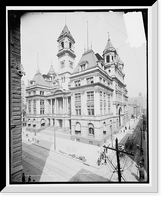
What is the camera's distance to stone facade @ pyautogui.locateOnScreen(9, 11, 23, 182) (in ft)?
13.8

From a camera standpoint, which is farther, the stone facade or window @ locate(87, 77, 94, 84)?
window @ locate(87, 77, 94, 84)

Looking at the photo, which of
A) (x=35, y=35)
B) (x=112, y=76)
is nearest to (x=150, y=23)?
(x=112, y=76)

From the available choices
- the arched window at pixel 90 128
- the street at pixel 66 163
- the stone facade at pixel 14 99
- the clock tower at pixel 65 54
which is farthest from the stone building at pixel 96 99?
the stone facade at pixel 14 99

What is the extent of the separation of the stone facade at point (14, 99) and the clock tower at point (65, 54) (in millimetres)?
2627

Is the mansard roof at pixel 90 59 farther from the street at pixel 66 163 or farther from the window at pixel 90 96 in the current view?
the street at pixel 66 163

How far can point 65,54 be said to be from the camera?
278 inches

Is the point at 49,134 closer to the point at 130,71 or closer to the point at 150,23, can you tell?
the point at 130,71

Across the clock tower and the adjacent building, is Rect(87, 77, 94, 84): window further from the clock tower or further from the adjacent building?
the clock tower

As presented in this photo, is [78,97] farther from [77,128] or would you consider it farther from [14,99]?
[14,99]

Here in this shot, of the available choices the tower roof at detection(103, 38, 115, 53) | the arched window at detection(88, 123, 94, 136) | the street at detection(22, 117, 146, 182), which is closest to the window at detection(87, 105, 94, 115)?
the arched window at detection(88, 123, 94, 136)

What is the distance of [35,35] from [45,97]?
4909 millimetres

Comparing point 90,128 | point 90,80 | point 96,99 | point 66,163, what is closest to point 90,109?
point 96,99

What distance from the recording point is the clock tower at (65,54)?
232 inches

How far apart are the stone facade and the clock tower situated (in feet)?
8.62
